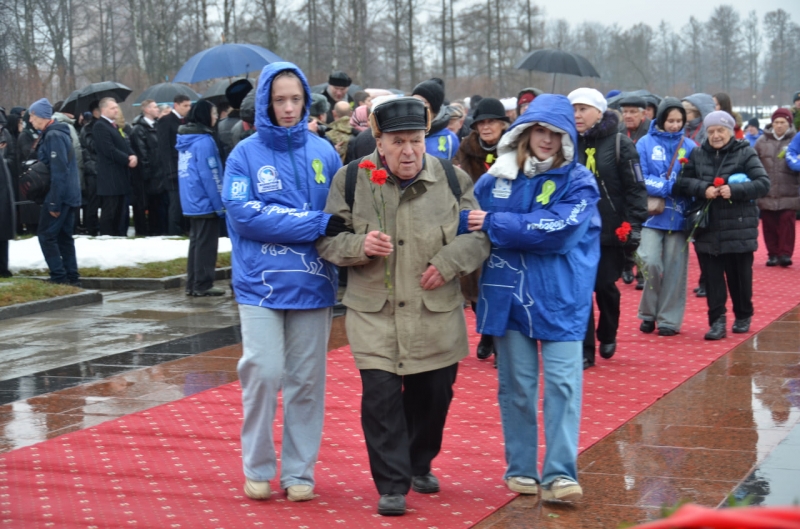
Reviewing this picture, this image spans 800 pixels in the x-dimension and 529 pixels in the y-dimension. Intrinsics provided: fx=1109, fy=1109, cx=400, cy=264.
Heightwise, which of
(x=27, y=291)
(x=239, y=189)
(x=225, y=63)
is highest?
(x=225, y=63)

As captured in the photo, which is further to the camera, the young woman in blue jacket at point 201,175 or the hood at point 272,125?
the young woman in blue jacket at point 201,175

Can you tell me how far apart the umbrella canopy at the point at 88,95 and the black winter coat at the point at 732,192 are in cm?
1065

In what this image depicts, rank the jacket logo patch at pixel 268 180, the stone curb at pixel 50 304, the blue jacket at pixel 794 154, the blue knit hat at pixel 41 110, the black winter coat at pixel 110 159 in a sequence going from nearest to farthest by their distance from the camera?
1. the jacket logo patch at pixel 268 180
2. the stone curb at pixel 50 304
3. the blue knit hat at pixel 41 110
4. the blue jacket at pixel 794 154
5. the black winter coat at pixel 110 159

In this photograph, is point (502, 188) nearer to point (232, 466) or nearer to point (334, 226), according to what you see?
point (334, 226)

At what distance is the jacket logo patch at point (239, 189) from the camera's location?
4887mm

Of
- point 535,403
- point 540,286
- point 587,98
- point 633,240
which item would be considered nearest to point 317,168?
point 540,286

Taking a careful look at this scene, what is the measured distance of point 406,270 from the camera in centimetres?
477

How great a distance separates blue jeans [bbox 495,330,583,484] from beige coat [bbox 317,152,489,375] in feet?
0.95

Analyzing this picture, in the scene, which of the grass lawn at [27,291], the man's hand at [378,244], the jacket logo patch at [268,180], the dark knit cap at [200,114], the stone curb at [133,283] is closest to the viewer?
the man's hand at [378,244]

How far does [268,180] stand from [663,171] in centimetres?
524

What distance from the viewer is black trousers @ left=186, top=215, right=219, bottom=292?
1143cm

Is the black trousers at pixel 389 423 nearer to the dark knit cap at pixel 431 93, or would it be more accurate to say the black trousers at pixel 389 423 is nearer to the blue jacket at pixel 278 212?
the blue jacket at pixel 278 212

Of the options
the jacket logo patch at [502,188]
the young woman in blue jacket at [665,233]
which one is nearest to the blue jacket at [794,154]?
the young woman in blue jacket at [665,233]

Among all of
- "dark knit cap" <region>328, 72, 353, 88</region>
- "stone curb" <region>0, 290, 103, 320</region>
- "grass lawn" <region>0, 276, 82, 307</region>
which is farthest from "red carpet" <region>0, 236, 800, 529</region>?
"dark knit cap" <region>328, 72, 353, 88</region>
